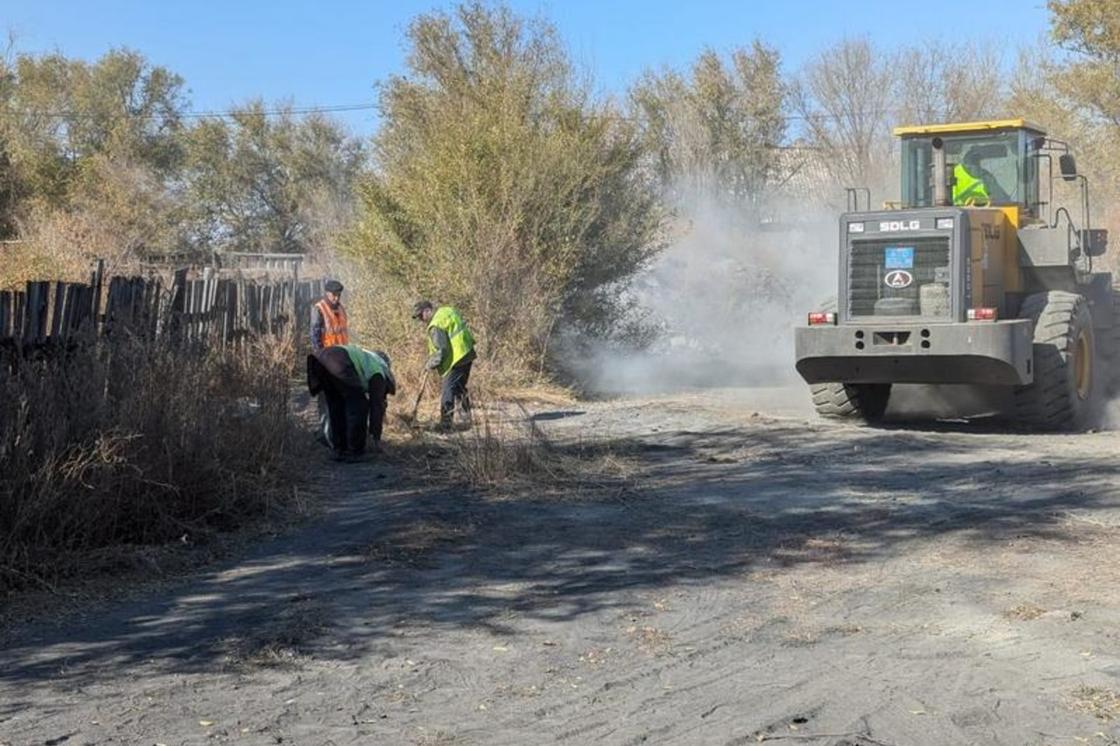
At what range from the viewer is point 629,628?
6188 millimetres

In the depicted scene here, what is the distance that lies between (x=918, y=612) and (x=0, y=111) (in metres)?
26.8

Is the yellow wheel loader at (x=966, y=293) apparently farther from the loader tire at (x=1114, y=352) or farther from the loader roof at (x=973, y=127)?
the loader tire at (x=1114, y=352)

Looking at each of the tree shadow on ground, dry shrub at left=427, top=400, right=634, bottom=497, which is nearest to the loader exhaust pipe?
the tree shadow on ground

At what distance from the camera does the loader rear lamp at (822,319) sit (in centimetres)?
1354

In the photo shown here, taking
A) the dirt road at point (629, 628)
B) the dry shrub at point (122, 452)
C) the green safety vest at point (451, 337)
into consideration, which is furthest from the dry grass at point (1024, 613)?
the green safety vest at point (451, 337)

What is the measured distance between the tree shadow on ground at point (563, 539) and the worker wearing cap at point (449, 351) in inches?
77.1

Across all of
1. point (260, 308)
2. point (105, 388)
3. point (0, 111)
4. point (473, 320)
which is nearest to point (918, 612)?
point (105, 388)

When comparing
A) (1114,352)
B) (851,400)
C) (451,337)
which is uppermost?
(1114,352)

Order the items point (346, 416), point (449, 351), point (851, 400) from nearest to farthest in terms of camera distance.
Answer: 1. point (346, 416)
2. point (449, 351)
3. point (851, 400)

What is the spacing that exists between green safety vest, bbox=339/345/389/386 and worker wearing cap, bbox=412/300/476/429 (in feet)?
7.40

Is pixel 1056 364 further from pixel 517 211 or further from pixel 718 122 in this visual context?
pixel 718 122

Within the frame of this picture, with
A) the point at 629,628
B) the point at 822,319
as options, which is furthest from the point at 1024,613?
the point at 822,319

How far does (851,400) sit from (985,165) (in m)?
3.00

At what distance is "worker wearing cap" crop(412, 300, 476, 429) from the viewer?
1366 cm
